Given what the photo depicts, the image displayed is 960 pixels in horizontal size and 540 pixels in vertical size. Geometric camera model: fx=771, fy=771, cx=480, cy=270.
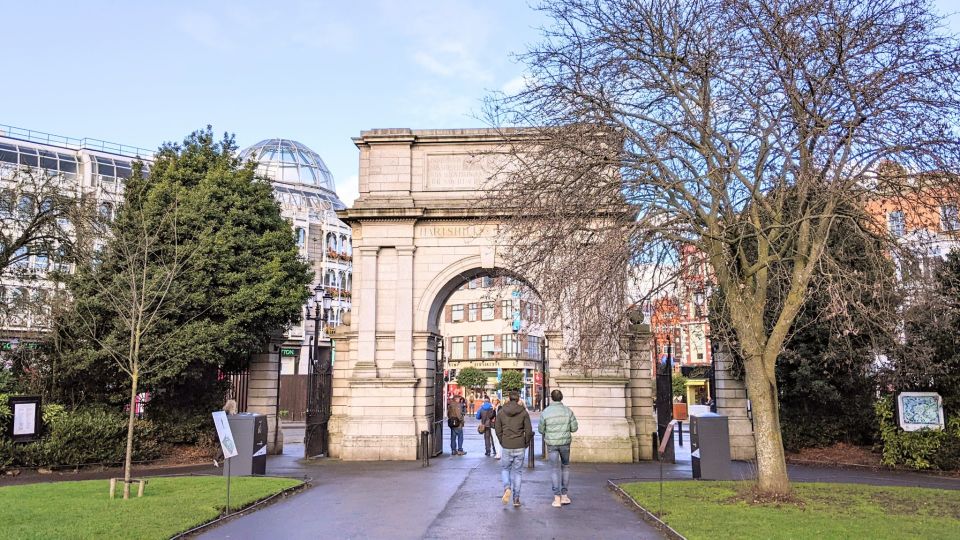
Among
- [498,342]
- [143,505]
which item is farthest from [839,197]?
[498,342]

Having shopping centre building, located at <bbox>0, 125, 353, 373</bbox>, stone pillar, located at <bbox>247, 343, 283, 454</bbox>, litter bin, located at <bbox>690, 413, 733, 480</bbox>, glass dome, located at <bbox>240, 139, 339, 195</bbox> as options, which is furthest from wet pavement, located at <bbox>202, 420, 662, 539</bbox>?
glass dome, located at <bbox>240, 139, 339, 195</bbox>

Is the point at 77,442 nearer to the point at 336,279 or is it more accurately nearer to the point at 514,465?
the point at 514,465

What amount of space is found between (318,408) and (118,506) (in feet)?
31.0

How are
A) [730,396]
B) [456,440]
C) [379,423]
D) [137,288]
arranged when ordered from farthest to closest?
[456,440] → [730,396] → [379,423] → [137,288]

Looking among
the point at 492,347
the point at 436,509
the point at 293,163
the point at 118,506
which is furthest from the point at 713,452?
the point at 492,347

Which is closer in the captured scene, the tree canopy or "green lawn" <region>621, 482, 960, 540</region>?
"green lawn" <region>621, 482, 960, 540</region>

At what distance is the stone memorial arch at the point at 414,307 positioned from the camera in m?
20.1

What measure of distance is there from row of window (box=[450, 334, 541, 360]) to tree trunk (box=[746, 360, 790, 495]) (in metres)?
59.1

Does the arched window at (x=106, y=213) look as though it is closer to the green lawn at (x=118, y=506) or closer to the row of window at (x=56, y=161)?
the green lawn at (x=118, y=506)

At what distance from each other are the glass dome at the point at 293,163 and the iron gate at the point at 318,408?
140ft

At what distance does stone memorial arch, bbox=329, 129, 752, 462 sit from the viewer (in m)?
20.1

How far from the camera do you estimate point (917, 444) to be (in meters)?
17.8

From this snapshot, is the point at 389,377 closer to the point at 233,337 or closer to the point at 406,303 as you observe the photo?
the point at 406,303

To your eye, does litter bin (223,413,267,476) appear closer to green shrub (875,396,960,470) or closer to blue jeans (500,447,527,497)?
blue jeans (500,447,527,497)
